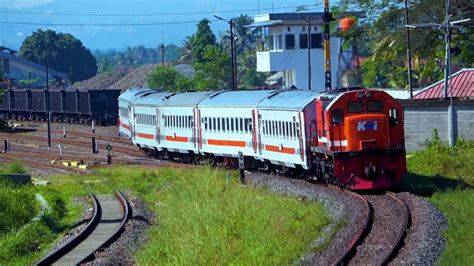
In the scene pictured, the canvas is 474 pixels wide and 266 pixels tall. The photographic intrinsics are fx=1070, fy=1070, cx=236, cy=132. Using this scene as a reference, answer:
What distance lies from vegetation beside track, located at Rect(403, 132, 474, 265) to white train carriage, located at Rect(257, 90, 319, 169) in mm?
3059

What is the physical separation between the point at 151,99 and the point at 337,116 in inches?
851

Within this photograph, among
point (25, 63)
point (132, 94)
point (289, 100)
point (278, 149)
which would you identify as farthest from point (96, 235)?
point (25, 63)

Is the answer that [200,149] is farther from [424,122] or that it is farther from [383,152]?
[383,152]

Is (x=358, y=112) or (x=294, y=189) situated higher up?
(x=358, y=112)

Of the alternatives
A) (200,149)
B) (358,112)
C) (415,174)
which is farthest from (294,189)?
(200,149)

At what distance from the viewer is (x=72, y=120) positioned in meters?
77.6

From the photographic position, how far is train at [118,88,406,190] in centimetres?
2703

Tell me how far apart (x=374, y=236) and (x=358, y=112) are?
8.11 metres

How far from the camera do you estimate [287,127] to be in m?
31.2

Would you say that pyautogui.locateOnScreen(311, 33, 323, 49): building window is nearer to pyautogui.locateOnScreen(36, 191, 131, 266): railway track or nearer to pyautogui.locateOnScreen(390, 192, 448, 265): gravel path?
pyautogui.locateOnScreen(36, 191, 131, 266): railway track

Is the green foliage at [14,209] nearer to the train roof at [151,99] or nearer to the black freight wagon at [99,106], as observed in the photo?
the train roof at [151,99]

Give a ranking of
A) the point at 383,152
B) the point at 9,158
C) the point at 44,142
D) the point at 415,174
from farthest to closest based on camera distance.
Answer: the point at 44,142, the point at 9,158, the point at 415,174, the point at 383,152

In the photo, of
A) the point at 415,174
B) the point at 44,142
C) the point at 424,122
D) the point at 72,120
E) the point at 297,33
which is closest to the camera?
the point at 415,174

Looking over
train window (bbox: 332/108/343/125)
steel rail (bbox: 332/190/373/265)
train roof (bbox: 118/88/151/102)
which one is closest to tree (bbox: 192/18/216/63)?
train roof (bbox: 118/88/151/102)
